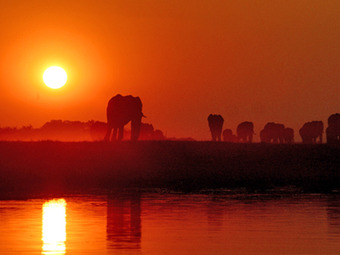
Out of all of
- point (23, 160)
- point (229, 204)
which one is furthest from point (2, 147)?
point (229, 204)

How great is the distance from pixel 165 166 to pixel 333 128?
22138mm

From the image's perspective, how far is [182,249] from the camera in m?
19.1

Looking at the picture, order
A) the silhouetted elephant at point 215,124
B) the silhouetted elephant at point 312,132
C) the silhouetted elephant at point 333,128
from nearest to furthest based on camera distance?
the silhouetted elephant at point 333,128 < the silhouetted elephant at point 215,124 < the silhouetted elephant at point 312,132

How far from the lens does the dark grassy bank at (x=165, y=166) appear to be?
130 feet

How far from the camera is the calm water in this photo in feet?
63.1

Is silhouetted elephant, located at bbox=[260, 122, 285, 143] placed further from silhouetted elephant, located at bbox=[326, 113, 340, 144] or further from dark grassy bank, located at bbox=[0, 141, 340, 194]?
dark grassy bank, located at bbox=[0, 141, 340, 194]

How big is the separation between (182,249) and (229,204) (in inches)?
443

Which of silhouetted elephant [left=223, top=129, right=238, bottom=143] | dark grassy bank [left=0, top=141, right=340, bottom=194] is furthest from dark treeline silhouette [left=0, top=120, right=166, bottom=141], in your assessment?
dark grassy bank [left=0, top=141, right=340, bottom=194]

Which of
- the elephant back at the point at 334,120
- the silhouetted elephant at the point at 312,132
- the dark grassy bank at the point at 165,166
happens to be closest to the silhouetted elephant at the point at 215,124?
the elephant back at the point at 334,120

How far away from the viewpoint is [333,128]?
62.2 m

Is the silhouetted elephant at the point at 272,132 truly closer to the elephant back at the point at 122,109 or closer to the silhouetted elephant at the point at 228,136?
the silhouetted elephant at the point at 228,136

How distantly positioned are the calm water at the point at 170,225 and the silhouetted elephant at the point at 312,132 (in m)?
42.9

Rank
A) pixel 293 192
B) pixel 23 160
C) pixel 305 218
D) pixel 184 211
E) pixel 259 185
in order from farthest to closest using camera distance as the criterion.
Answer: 1. pixel 23 160
2. pixel 259 185
3. pixel 293 192
4. pixel 184 211
5. pixel 305 218

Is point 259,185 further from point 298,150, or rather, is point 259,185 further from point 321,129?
point 321,129
